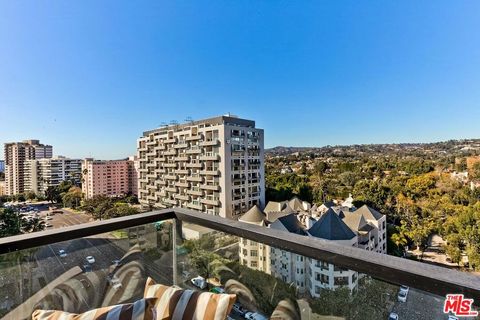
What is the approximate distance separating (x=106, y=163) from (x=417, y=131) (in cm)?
3311

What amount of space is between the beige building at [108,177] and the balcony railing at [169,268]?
32.8 meters

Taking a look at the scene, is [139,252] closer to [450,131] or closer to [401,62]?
[401,62]

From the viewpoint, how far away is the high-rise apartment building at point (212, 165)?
59.7 feet

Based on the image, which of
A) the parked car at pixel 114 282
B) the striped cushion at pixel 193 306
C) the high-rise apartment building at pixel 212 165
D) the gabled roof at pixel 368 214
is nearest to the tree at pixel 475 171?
the gabled roof at pixel 368 214

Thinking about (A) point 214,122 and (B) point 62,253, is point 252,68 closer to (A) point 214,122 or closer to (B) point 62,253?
(A) point 214,122

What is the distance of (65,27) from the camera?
734 centimetres

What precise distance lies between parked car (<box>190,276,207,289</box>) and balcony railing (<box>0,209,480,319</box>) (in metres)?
0.04

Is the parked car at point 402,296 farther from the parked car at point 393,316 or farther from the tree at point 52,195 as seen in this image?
the tree at point 52,195

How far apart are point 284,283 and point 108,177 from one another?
34338 mm

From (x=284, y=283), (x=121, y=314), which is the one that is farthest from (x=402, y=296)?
(x=121, y=314)

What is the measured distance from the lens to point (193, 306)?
86cm

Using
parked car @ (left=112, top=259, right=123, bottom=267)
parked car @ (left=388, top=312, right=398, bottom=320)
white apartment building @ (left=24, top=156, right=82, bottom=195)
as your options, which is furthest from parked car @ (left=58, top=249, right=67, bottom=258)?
white apartment building @ (left=24, top=156, right=82, bottom=195)

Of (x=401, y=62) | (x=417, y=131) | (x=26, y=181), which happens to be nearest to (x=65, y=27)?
(x=401, y=62)

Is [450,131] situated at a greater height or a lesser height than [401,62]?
lesser
